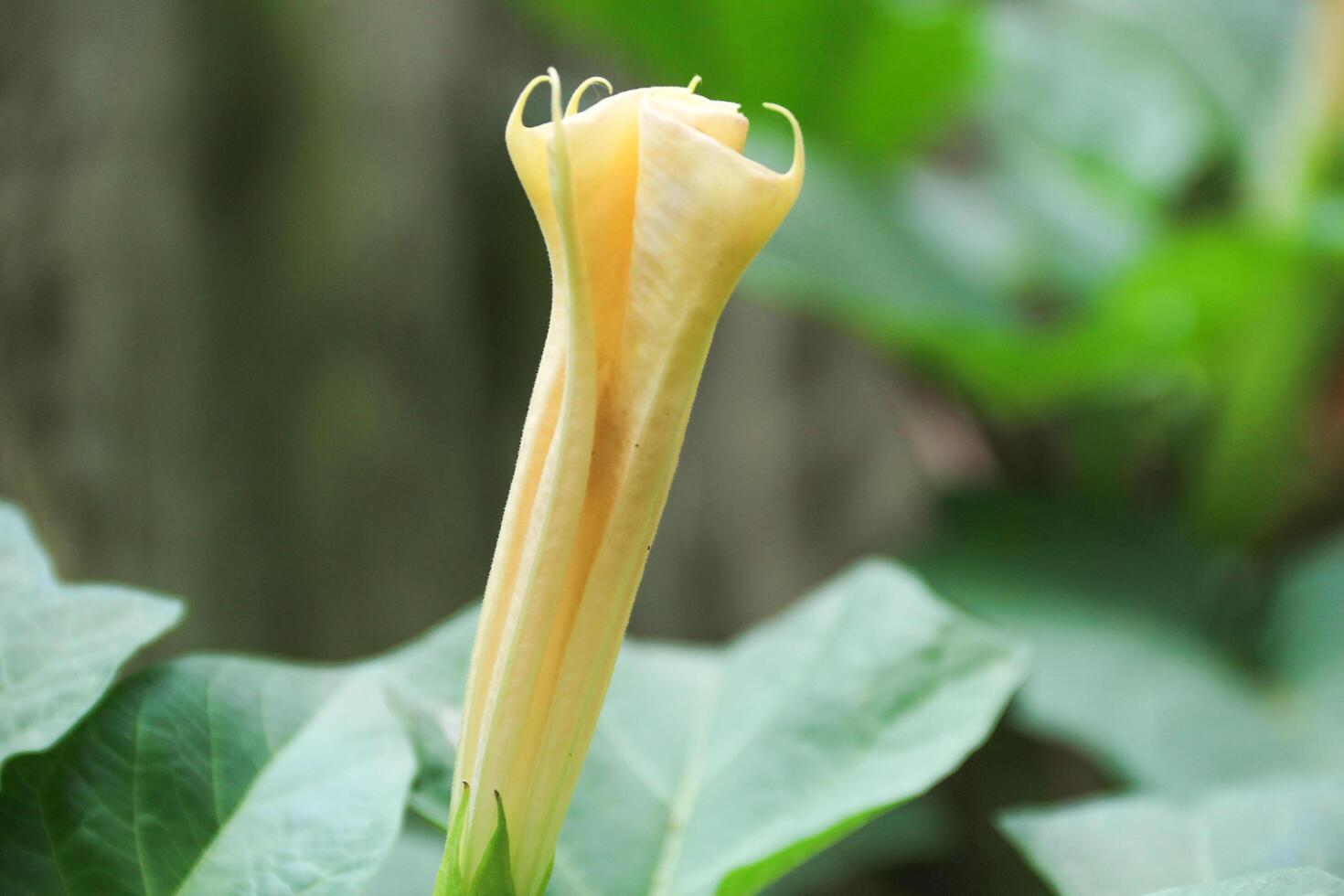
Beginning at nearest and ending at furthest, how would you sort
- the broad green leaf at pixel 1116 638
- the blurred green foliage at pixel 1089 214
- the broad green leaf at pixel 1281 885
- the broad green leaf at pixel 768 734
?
the broad green leaf at pixel 1281 885, the broad green leaf at pixel 768 734, the broad green leaf at pixel 1116 638, the blurred green foliage at pixel 1089 214

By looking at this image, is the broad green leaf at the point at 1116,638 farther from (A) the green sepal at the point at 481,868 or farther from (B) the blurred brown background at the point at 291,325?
(A) the green sepal at the point at 481,868

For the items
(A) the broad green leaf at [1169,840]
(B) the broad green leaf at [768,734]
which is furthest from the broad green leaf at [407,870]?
(A) the broad green leaf at [1169,840]

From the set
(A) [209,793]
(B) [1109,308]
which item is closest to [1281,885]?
(A) [209,793]

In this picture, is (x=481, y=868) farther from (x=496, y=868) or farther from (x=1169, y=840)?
(x=1169, y=840)

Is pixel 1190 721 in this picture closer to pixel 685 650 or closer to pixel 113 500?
pixel 685 650

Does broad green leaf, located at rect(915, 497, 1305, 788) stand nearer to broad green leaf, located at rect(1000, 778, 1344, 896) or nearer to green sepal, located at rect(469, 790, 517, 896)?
broad green leaf, located at rect(1000, 778, 1344, 896)

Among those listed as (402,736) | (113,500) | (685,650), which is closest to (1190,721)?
(685,650)

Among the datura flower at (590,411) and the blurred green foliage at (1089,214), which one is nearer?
the datura flower at (590,411)
